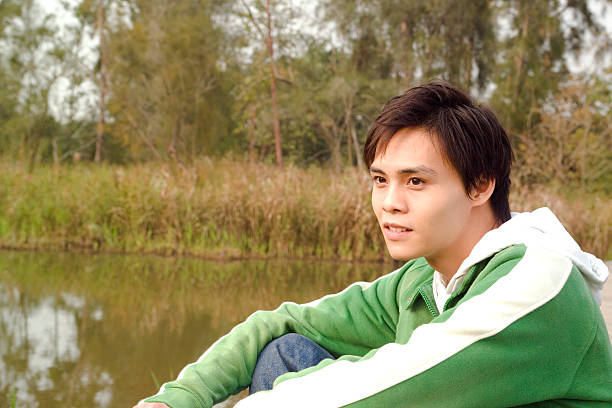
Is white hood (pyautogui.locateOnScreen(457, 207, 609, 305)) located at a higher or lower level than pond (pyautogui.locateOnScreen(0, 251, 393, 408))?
higher

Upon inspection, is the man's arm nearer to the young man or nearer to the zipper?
the young man

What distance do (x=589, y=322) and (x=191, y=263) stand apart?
14.6 ft

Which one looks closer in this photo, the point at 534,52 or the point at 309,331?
the point at 309,331

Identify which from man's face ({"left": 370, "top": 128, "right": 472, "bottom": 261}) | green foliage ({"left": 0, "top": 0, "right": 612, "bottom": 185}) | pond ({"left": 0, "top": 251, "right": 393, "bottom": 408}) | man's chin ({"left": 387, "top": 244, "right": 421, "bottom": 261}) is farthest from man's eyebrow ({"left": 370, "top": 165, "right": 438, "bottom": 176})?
green foliage ({"left": 0, "top": 0, "right": 612, "bottom": 185})

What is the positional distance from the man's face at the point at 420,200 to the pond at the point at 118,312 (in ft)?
5.04

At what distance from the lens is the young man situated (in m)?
0.90


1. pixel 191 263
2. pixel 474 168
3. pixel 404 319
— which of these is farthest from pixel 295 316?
pixel 191 263

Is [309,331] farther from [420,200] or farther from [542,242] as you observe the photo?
[542,242]

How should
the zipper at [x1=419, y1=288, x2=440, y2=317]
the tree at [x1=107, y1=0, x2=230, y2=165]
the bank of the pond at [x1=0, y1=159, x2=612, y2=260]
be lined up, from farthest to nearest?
the tree at [x1=107, y1=0, x2=230, y2=165]
the bank of the pond at [x1=0, y1=159, x2=612, y2=260]
the zipper at [x1=419, y1=288, x2=440, y2=317]

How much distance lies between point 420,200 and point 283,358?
441 millimetres

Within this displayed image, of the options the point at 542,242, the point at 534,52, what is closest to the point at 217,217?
the point at 542,242

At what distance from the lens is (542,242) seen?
97 centimetres

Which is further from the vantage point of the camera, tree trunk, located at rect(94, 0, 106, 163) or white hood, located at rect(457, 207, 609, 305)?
tree trunk, located at rect(94, 0, 106, 163)

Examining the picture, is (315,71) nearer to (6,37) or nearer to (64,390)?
(6,37)
